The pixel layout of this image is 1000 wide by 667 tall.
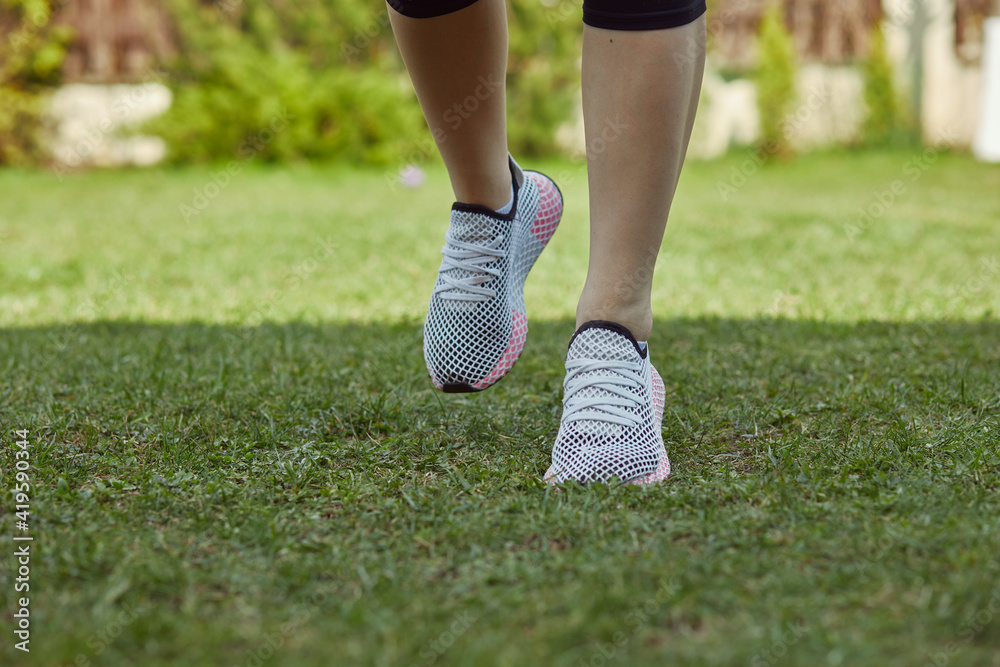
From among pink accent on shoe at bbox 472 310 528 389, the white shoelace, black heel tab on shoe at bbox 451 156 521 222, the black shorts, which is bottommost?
pink accent on shoe at bbox 472 310 528 389

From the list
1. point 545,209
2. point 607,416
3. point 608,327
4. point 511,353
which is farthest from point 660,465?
point 545,209

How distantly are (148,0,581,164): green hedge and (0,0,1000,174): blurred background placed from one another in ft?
0.06

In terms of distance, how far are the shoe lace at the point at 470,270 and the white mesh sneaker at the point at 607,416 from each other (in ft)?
0.68

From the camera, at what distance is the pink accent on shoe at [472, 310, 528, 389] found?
1487 millimetres

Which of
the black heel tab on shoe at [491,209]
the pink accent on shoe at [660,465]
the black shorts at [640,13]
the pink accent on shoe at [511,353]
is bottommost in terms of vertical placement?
the pink accent on shoe at [660,465]

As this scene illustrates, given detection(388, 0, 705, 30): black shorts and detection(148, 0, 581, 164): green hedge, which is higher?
detection(388, 0, 705, 30): black shorts

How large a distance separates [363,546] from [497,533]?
16 cm

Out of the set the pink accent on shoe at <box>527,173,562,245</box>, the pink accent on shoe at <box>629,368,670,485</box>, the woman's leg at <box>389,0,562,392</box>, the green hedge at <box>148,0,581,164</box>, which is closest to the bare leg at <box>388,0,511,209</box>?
the woman's leg at <box>389,0,562,392</box>

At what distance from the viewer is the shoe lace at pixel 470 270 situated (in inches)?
58.2

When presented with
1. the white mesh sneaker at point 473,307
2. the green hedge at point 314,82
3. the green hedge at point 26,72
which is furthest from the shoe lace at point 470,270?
the green hedge at point 26,72

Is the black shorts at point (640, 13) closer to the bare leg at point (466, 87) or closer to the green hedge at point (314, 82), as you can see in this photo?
the bare leg at point (466, 87)

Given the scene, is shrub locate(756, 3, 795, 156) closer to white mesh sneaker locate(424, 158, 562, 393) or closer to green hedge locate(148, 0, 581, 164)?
green hedge locate(148, 0, 581, 164)

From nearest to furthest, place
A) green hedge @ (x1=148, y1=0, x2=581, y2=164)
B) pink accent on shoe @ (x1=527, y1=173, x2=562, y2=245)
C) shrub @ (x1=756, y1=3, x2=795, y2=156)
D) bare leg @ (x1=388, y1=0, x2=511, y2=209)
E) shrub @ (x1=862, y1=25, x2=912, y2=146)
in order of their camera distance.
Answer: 1. bare leg @ (x1=388, y1=0, x2=511, y2=209)
2. pink accent on shoe @ (x1=527, y1=173, x2=562, y2=245)
3. green hedge @ (x1=148, y1=0, x2=581, y2=164)
4. shrub @ (x1=756, y1=3, x2=795, y2=156)
5. shrub @ (x1=862, y1=25, x2=912, y2=146)

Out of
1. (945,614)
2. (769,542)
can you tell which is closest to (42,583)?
(769,542)
